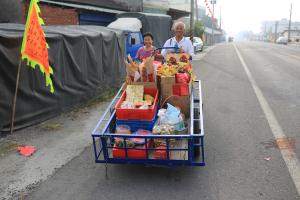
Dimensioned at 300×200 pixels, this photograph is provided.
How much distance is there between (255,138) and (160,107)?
75.2 inches

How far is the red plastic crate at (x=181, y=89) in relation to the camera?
535cm

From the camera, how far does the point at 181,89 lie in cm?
537

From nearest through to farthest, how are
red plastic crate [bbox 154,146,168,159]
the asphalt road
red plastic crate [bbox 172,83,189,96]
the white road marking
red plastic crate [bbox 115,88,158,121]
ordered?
1. the asphalt road
2. red plastic crate [bbox 154,146,168,159]
3. the white road marking
4. red plastic crate [bbox 115,88,158,121]
5. red plastic crate [bbox 172,83,189,96]

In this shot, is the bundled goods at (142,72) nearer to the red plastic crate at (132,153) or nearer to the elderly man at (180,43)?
the red plastic crate at (132,153)

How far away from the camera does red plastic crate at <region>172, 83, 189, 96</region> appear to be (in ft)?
17.6

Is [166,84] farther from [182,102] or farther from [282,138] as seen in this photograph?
[282,138]

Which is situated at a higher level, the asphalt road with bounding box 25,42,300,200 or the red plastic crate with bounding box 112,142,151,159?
the red plastic crate with bounding box 112,142,151,159

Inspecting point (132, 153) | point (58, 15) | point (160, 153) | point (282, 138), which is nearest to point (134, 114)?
point (132, 153)

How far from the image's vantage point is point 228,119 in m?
7.43

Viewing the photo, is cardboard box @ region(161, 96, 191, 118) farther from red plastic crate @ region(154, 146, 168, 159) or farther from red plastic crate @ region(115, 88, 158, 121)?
red plastic crate @ region(154, 146, 168, 159)

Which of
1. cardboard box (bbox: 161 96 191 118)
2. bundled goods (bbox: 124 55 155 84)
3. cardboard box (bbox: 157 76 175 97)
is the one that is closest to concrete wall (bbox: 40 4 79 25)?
bundled goods (bbox: 124 55 155 84)

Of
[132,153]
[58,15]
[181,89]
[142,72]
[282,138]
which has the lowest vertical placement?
[282,138]

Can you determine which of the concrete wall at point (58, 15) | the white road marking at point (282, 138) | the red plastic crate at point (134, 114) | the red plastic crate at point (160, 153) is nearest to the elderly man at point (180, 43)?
the white road marking at point (282, 138)

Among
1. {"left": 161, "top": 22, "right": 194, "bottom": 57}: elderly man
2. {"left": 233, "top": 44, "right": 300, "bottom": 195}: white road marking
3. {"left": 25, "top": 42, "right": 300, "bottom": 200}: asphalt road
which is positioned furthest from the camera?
{"left": 161, "top": 22, "right": 194, "bottom": 57}: elderly man
